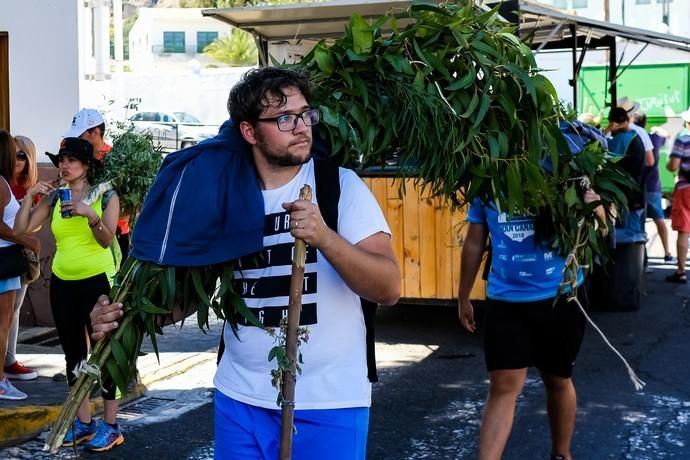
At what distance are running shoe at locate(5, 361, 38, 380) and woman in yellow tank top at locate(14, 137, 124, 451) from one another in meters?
1.62

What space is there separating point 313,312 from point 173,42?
7436cm

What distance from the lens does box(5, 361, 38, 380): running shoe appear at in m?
7.71

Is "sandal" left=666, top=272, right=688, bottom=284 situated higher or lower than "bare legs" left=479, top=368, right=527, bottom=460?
lower

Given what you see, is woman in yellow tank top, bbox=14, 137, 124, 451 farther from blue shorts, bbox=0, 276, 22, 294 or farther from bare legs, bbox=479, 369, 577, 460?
bare legs, bbox=479, 369, 577, 460

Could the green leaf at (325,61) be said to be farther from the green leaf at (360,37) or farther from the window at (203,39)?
the window at (203,39)

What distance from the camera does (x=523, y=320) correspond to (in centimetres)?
509

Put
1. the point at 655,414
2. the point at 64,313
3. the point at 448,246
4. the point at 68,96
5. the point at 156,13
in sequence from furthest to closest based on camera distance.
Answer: the point at 156,13 < the point at 68,96 < the point at 448,246 < the point at 655,414 < the point at 64,313

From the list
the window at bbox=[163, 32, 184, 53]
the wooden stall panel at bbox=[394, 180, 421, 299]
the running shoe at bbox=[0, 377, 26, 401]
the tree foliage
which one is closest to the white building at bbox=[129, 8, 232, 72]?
the window at bbox=[163, 32, 184, 53]

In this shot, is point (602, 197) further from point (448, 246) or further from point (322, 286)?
point (448, 246)

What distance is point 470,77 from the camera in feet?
12.2

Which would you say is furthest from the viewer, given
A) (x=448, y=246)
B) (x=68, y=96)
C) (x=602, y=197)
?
(x=68, y=96)

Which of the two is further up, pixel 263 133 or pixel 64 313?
pixel 263 133

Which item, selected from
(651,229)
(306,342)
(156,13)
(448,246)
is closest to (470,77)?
(306,342)

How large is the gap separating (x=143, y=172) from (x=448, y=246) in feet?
11.7
